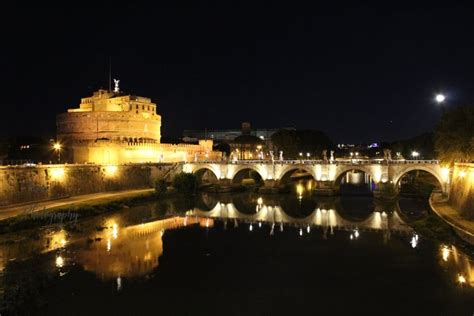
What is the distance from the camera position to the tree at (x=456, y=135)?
2330 centimetres

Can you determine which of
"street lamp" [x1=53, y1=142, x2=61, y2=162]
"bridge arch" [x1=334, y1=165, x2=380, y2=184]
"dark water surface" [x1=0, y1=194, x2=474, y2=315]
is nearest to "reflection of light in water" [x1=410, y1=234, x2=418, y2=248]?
"dark water surface" [x1=0, y1=194, x2=474, y2=315]

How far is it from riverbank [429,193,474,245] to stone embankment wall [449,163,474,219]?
342 mm

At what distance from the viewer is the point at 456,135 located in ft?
78.5

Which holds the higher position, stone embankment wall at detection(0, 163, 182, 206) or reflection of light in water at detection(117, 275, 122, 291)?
stone embankment wall at detection(0, 163, 182, 206)

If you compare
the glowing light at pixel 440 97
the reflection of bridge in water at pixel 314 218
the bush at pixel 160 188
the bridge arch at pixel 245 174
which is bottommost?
the reflection of bridge in water at pixel 314 218

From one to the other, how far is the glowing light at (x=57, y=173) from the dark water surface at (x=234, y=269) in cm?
630

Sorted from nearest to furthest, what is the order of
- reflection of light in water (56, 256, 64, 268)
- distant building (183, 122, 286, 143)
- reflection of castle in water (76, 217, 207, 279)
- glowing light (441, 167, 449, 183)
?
reflection of castle in water (76, 217, 207, 279), reflection of light in water (56, 256, 64, 268), glowing light (441, 167, 449, 183), distant building (183, 122, 286, 143)

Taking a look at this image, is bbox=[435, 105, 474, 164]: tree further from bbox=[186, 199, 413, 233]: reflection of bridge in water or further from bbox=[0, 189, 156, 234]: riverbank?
bbox=[0, 189, 156, 234]: riverbank

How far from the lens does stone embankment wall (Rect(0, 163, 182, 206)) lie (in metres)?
26.2

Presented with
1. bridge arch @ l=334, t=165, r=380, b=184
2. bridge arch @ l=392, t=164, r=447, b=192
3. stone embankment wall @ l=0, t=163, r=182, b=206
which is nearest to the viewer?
stone embankment wall @ l=0, t=163, r=182, b=206

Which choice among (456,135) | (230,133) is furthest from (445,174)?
(230,133)

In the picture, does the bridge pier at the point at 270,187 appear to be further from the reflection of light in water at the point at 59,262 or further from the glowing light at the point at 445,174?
the reflection of light in water at the point at 59,262

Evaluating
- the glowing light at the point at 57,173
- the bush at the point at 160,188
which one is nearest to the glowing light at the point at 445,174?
the bush at the point at 160,188

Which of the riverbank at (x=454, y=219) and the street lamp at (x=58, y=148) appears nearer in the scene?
the riverbank at (x=454, y=219)
